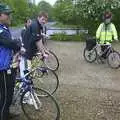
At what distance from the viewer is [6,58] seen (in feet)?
20.8

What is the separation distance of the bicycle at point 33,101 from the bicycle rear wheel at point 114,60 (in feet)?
19.0

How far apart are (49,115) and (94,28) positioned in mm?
15825

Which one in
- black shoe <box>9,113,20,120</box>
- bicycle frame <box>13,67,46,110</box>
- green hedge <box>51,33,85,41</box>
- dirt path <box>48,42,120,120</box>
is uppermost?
bicycle frame <box>13,67,46,110</box>

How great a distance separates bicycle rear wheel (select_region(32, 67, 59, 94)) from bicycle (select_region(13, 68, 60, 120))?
100cm

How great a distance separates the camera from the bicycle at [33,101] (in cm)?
691

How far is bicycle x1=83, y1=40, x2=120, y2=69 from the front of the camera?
12742 mm

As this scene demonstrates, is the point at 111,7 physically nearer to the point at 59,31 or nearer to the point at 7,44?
the point at 59,31

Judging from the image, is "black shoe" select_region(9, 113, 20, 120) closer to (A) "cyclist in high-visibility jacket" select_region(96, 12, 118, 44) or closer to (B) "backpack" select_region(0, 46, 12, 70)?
(B) "backpack" select_region(0, 46, 12, 70)

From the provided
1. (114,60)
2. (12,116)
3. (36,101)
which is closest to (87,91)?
→ (12,116)

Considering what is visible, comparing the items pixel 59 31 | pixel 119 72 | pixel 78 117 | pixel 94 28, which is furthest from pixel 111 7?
pixel 78 117

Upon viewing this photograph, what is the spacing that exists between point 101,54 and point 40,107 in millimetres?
6493

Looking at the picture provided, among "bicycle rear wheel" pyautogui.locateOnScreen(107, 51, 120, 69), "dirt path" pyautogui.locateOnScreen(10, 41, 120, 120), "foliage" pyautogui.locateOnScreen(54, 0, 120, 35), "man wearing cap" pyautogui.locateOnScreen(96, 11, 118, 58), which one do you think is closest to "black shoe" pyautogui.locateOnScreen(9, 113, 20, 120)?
"dirt path" pyautogui.locateOnScreen(10, 41, 120, 120)

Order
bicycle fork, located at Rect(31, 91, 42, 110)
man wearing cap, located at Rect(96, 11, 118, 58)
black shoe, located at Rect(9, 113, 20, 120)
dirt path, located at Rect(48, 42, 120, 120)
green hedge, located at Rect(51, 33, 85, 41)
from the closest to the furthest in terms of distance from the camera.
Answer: bicycle fork, located at Rect(31, 91, 42, 110) < black shoe, located at Rect(9, 113, 20, 120) < dirt path, located at Rect(48, 42, 120, 120) < man wearing cap, located at Rect(96, 11, 118, 58) < green hedge, located at Rect(51, 33, 85, 41)

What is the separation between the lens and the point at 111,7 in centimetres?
2202
